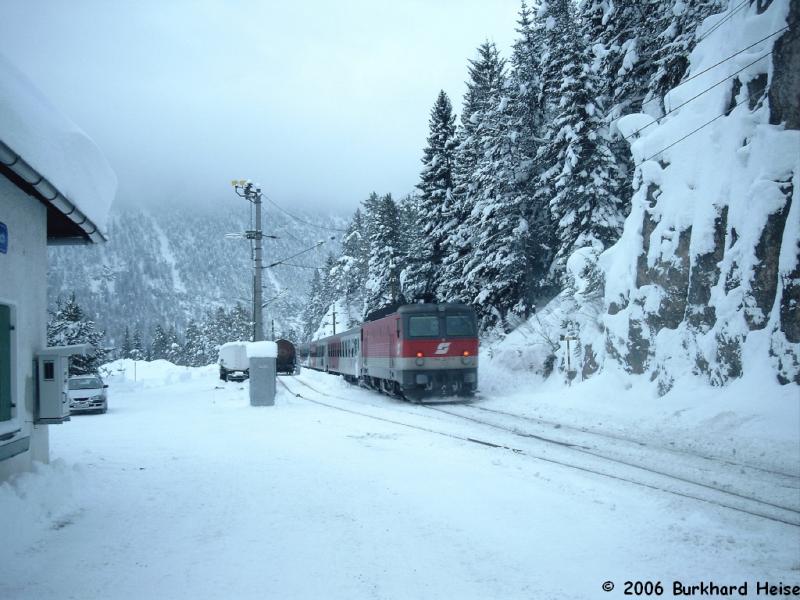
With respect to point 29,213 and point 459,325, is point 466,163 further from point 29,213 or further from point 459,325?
point 29,213

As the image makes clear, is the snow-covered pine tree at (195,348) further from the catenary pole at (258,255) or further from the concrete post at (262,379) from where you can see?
the concrete post at (262,379)

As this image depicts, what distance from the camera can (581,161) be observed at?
2322 cm

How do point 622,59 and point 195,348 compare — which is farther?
point 195,348

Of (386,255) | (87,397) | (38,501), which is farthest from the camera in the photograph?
(386,255)

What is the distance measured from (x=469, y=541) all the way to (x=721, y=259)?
11845mm

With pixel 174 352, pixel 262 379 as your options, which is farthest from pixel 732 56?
pixel 174 352

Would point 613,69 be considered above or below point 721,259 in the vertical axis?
above

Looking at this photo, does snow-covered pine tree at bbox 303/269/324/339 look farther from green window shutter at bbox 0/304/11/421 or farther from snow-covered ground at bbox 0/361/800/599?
green window shutter at bbox 0/304/11/421

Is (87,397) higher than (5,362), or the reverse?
(5,362)

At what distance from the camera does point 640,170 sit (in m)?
18.3

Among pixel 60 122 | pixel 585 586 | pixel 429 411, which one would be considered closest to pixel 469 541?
pixel 585 586

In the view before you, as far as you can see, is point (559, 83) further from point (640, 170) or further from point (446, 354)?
point (446, 354)

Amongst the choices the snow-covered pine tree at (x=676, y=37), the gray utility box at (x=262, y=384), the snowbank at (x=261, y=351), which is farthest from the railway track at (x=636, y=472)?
the snow-covered pine tree at (x=676, y=37)

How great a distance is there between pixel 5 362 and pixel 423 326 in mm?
14752
